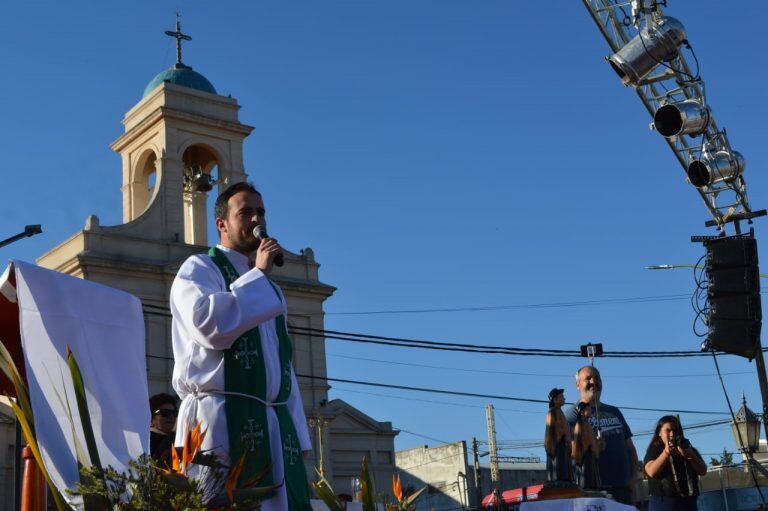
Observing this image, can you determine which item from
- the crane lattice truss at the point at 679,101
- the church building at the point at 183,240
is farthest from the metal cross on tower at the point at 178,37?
the crane lattice truss at the point at 679,101

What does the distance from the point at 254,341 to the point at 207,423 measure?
0.38 m


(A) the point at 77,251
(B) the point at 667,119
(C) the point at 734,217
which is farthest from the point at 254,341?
(A) the point at 77,251

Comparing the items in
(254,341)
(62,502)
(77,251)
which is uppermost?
(77,251)

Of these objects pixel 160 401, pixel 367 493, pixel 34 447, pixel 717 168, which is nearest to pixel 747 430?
pixel 717 168

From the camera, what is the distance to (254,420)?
169 inches

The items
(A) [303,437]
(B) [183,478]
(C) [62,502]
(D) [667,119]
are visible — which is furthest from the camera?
(D) [667,119]

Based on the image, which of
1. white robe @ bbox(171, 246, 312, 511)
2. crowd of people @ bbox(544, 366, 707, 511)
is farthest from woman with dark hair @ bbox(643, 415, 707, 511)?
white robe @ bbox(171, 246, 312, 511)

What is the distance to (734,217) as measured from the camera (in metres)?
13.0

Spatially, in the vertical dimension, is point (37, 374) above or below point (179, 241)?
below

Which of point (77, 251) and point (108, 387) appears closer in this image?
point (108, 387)

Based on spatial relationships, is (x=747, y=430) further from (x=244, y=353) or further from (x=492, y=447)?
(x=492, y=447)

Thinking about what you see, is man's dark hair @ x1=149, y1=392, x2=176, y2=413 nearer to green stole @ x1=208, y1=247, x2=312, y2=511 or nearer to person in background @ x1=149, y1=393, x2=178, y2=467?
person in background @ x1=149, y1=393, x2=178, y2=467

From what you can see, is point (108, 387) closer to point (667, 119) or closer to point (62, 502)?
point (62, 502)

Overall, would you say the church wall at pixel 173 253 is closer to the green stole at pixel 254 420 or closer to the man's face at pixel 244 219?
the man's face at pixel 244 219
